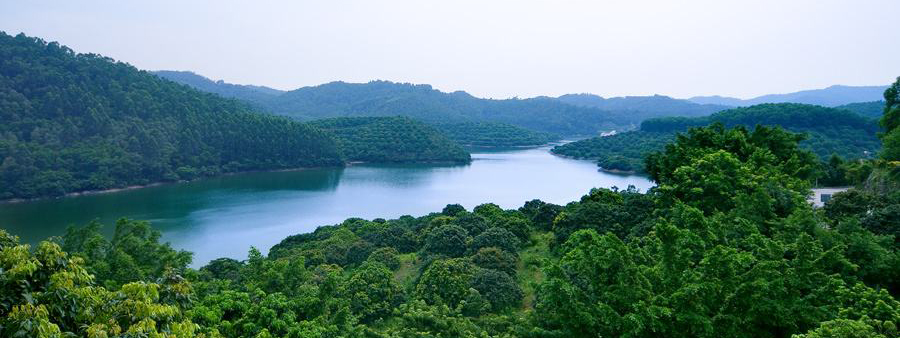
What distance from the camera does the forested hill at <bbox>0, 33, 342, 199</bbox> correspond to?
41156mm

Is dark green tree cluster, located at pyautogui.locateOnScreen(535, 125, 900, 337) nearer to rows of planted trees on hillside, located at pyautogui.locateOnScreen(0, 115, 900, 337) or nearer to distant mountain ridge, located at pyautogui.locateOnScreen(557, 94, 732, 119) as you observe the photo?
rows of planted trees on hillside, located at pyautogui.locateOnScreen(0, 115, 900, 337)

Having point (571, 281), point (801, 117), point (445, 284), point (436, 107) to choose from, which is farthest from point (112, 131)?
point (436, 107)

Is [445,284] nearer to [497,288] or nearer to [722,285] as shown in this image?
[497,288]

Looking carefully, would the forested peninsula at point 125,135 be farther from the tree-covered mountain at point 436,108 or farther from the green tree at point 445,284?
the green tree at point 445,284

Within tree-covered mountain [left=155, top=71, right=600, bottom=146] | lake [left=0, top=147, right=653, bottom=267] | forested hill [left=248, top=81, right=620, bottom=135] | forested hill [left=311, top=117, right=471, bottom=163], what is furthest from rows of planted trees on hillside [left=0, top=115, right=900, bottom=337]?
forested hill [left=248, top=81, right=620, bottom=135]

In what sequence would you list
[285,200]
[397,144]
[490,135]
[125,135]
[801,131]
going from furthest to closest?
[490,135] → [397,144] → [801,131] → [125,135] → [285,200]

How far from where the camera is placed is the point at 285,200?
3822 centimetres

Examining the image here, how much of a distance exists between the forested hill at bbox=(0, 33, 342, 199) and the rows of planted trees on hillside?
3345 cm

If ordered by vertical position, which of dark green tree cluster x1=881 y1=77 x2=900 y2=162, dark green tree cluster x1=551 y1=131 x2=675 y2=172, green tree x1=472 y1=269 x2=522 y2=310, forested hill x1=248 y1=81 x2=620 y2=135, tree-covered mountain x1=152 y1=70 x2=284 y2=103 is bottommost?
dark green tree cluster x1=551 y1=131 x2=675 y2=172

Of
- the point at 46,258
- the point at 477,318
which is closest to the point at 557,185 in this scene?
the point at 477,318

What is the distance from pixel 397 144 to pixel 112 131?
2842cm

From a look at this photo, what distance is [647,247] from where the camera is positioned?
27.9ft

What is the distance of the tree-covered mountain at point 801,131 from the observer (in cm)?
4994

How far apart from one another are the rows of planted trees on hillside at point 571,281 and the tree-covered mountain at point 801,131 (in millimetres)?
33660
